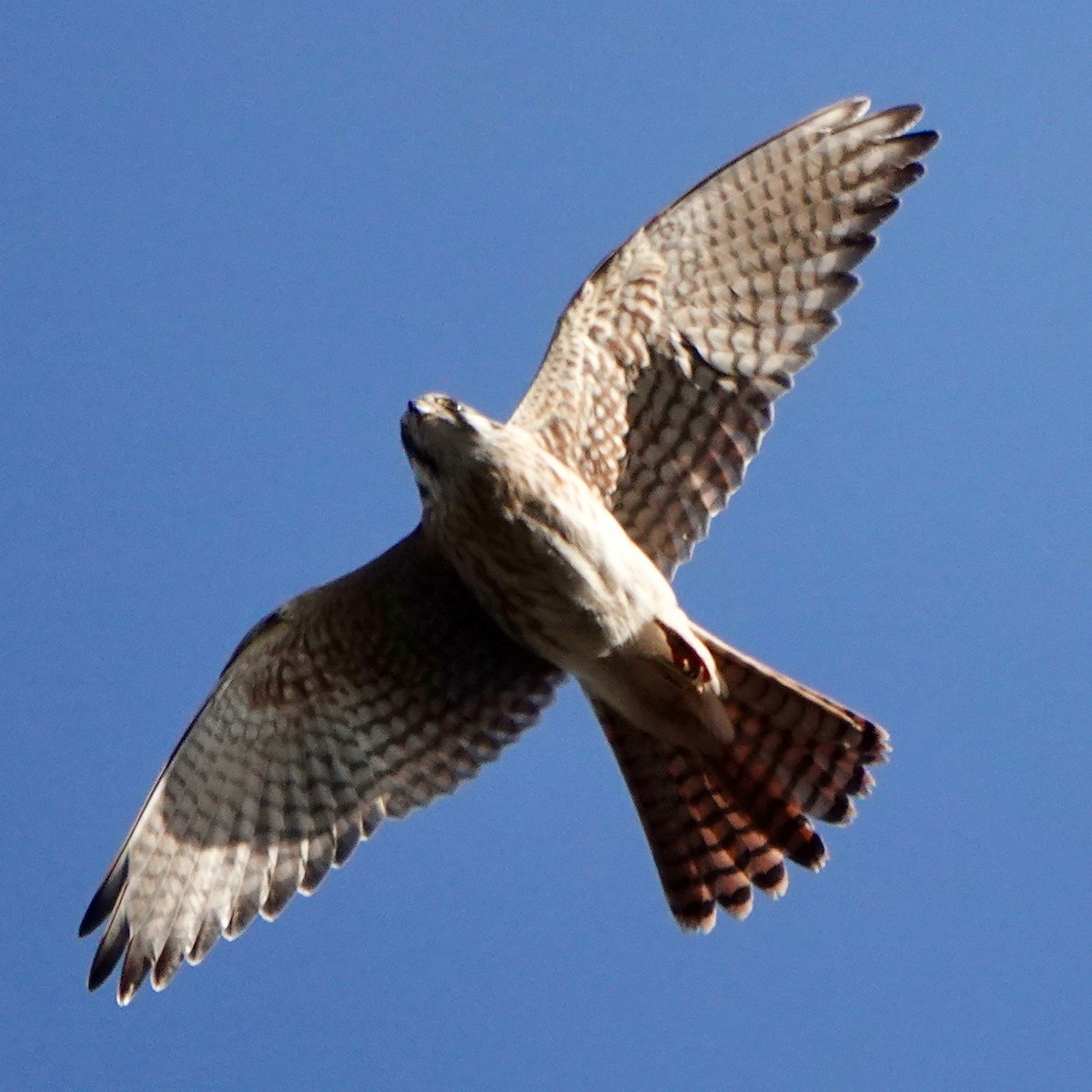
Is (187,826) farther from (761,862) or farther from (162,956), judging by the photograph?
(761,862)

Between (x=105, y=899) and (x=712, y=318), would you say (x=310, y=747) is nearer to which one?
(x=105, y=899)

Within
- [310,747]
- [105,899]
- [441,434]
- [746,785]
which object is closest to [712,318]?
[441,434]

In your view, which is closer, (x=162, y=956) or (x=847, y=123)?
(x=162, y=956)

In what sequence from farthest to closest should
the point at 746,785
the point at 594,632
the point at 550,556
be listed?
1. the point at 746,785
2. the point at 594,632
3. the point at 550,556

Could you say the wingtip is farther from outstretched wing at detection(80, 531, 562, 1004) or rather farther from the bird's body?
the bird's body

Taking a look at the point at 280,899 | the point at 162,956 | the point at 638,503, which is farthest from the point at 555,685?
the point at 162,956

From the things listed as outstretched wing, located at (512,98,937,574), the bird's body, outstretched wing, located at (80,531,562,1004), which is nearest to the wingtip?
outstretched wing, located at (80,531,562,1004)
